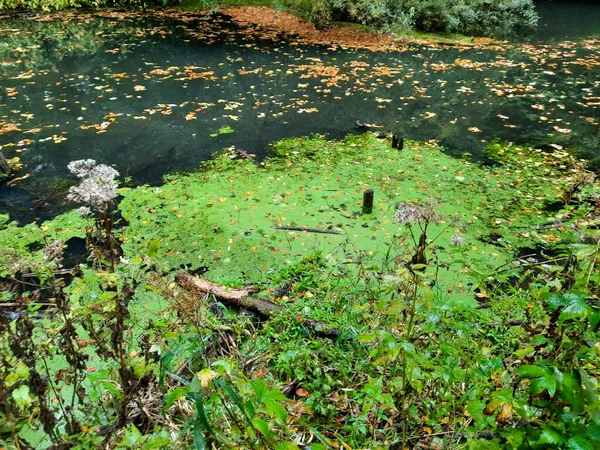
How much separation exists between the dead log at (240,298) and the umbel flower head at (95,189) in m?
1.23

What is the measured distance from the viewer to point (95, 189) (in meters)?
1.55

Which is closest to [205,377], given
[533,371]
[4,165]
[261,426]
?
[261,426]

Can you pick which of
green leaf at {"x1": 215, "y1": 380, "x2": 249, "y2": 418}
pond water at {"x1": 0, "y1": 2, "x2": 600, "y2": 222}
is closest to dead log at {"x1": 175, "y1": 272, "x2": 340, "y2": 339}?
green leaf at {"x1": 215, "y1": 380, "x2": 249, "y2": 418}

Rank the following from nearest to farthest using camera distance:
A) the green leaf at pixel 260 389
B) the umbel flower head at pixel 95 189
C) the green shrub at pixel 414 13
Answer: the green leaf at pixel 260 389, the umbel flower head at pixel 95 189, the green shrub at pixel 414 13

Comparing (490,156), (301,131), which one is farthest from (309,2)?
(490,156)

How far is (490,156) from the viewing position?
18.1 ft

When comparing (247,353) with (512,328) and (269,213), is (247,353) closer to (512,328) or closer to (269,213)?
(512,328)

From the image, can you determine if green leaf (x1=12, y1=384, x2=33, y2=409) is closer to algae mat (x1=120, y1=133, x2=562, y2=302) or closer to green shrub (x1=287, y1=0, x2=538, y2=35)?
algae mat (x1=120, y1=133, x2=562, y2=302)

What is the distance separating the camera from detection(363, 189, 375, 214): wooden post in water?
410cm

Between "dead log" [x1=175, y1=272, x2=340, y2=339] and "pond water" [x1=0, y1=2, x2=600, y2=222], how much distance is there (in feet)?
7.37

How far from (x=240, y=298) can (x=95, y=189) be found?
159cm

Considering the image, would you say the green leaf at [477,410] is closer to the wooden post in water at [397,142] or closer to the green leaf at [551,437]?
the green leaf at [551,437]

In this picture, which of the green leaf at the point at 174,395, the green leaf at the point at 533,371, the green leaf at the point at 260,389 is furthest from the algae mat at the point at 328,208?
the green leaf at the point at 174,395

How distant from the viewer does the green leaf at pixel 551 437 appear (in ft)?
3.11
